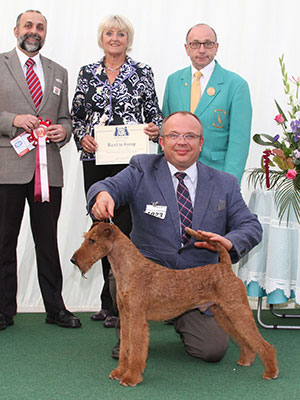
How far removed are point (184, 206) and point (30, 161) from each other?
1.33 m

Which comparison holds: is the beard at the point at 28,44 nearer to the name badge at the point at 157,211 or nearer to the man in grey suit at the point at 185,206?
the man in grey suit at the point at 185,206

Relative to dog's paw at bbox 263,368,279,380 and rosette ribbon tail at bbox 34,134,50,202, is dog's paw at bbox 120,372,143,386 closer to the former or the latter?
dog's paw at bbox 263,368,279,380

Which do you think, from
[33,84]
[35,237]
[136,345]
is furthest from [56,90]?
[136,345]

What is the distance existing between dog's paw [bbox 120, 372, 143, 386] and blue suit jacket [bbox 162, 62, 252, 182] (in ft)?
5.43

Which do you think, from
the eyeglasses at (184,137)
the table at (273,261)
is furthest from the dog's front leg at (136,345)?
the table at (273,261)

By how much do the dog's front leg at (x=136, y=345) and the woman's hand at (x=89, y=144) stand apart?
60.6 inches

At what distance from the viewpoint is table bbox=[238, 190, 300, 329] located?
3.80m

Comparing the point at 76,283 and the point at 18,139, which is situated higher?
the point at 18,139

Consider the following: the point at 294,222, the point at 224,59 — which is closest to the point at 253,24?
the point at 224,59

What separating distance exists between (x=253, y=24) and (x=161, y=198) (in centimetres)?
275

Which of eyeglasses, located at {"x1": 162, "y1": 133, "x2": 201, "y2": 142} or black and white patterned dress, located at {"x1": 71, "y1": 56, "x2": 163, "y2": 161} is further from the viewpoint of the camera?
black and white patterned dress, located at {"x1": 71, "y1": 56, "x2": 163, "y2": 161}

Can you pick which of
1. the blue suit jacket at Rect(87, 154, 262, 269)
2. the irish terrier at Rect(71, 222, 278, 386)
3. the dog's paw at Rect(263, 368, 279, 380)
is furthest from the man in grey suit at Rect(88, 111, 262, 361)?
the dog's paw at Rect(263, 368, 279, 380)

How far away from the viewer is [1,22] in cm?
474

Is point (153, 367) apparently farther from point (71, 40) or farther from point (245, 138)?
point (71, 40)
